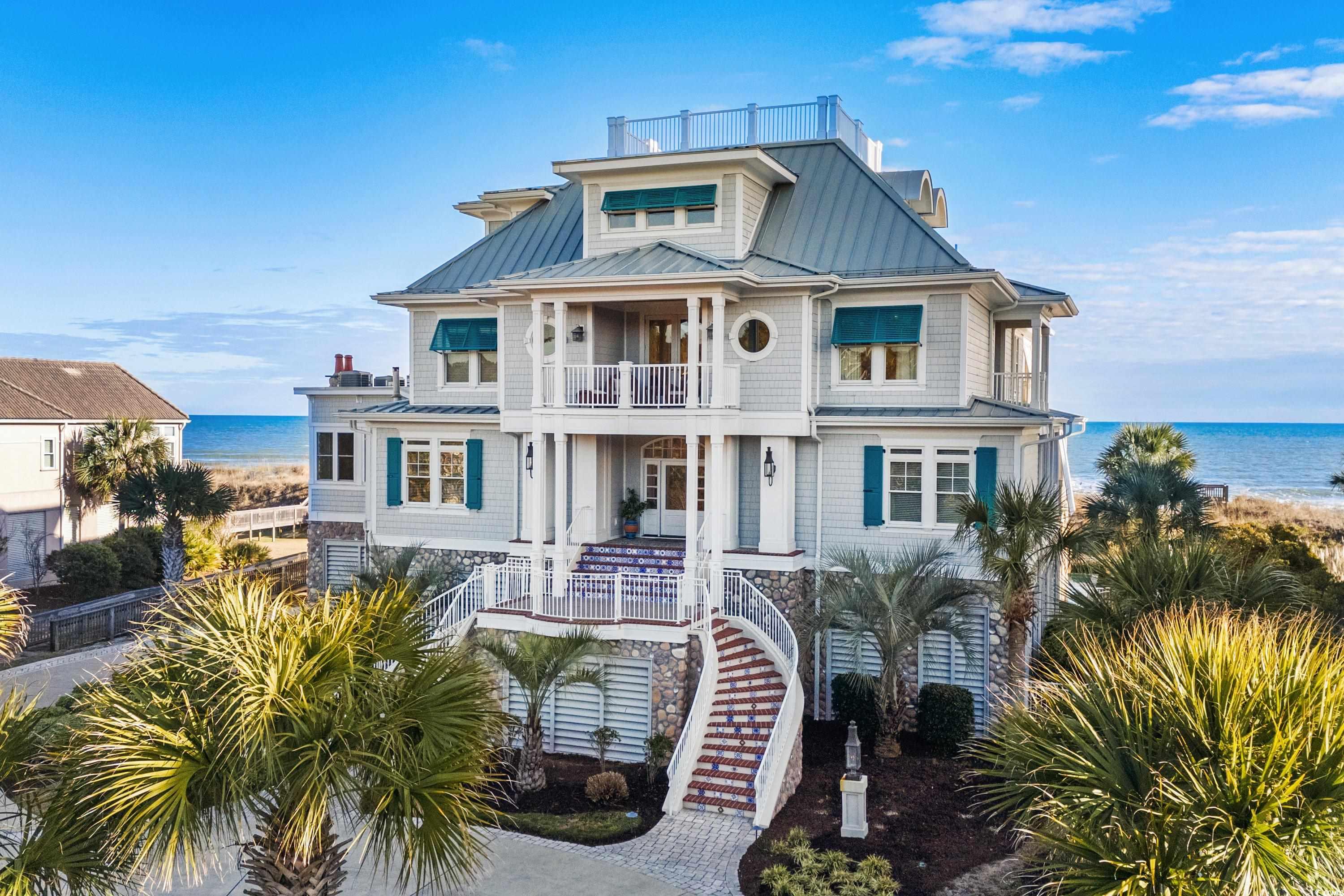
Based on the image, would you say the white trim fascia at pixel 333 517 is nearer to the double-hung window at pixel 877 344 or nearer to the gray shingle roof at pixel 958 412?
the gray shingle roof at pixel 958 412

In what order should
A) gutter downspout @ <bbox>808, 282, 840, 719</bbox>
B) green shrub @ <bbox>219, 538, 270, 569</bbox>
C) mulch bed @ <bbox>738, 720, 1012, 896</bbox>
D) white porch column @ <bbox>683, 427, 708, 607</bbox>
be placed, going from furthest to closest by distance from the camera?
green shrub @ <bbox>219, 538, 270, 569</bbox> < gutter downspout @ <bbox>808, 282, 840, 719</bbox> < white porch column @ <bbox>683, 427, 708, 607</bbox> < mulch bed @ <bbox>738, 720, 1012, 896</bbox>

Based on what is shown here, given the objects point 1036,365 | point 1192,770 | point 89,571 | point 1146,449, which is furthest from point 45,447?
point 1192,770

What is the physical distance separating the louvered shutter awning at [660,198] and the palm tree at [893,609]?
24.5ft

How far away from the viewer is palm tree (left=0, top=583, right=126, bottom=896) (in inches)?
296

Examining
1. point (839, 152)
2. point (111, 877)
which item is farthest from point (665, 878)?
point (839, 152)

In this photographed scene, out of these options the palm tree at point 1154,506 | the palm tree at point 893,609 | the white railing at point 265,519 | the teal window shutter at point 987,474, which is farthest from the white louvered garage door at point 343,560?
the palm tree at point 1154,506

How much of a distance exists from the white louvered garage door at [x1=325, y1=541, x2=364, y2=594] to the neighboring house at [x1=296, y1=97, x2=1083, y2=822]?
5.40 feet

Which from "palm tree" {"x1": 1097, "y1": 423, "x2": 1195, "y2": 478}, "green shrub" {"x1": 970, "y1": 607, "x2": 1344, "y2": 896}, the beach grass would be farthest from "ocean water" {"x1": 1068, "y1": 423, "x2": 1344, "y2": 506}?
"green shrub" {"x1": 970, "y1": 607, "x2": 1344, "y2": 896}

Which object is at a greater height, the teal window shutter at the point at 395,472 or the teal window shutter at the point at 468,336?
the teal window shutter at the point at 468,336

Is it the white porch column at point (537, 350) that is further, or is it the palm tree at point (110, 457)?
the palm tree at point (110, 457)

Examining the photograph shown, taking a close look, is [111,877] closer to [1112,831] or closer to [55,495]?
[1112,831]

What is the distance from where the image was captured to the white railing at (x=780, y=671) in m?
14.3

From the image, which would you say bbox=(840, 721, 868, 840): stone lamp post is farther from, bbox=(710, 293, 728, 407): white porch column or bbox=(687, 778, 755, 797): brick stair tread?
bbox=(710, 293, 728, 407): white porch column

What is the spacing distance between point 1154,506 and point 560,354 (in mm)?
12392
